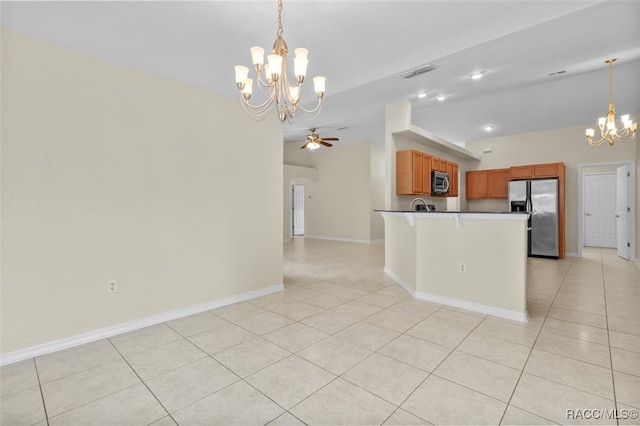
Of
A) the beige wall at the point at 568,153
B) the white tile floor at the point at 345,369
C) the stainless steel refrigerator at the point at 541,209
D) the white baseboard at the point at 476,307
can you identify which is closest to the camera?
the white tile floor at the point at 345,369

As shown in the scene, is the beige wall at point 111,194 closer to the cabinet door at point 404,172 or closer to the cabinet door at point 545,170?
the cabinet door at point 404,172

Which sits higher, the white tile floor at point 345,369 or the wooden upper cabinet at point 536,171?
the wooden upper cabinet at point 536,171

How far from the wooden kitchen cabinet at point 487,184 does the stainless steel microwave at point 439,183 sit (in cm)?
214

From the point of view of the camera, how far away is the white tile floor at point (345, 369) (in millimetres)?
1662

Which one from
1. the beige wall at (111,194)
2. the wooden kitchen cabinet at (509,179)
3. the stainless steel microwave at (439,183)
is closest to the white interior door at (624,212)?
the wooden kitchen cabinet at (509,179)

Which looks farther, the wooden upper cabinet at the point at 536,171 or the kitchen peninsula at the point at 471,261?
the wooden upper cabinet at the point at 536,171

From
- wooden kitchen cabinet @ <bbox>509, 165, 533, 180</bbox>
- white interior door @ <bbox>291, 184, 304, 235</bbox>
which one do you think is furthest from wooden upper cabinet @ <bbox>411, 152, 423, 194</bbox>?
white interior door @ <bbox>291, 184, 304, 235</bbox>

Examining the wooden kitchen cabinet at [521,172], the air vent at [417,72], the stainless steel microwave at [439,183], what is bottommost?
the stainless steel microwave at [439,183]

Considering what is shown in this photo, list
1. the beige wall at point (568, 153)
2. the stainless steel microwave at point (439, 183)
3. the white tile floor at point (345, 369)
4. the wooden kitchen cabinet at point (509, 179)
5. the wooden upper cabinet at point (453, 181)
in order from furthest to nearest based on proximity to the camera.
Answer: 1. the wooden upper cabinet at point (453, 181)
2. the wooden kitchen cabinet at point (509, 179)
3. the beige wall at point (568, 153)
4. the stainless steel microwave at point (439, 183)
5. the white tile floor at point (345, 369)

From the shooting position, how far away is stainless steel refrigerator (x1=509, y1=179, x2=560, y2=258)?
257 inches

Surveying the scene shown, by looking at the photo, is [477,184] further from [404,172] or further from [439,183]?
[404,172]

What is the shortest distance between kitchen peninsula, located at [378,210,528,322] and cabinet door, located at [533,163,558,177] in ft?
16.2

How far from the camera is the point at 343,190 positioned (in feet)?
32.2

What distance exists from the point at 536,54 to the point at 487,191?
5.08 meters
